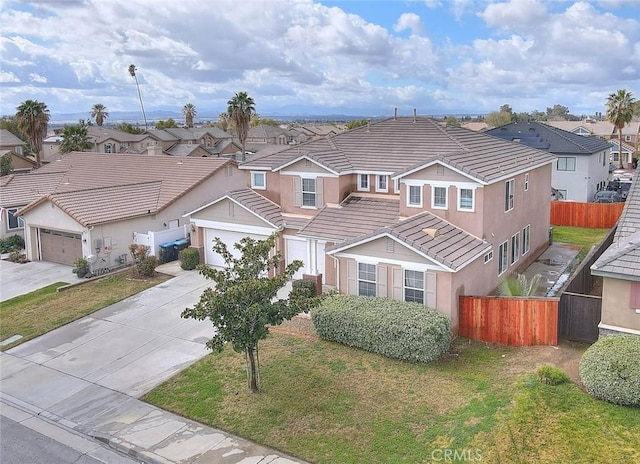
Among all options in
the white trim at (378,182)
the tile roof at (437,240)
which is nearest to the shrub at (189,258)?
the white trim at (378,182)

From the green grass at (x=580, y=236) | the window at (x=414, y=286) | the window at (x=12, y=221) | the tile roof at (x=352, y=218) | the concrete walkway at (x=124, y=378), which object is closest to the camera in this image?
the concrete walkway at (x=124, y=378)

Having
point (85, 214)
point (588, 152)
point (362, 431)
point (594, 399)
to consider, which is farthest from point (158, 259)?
point (588, 152)

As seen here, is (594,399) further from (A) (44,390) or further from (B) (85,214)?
(B) (85,214)

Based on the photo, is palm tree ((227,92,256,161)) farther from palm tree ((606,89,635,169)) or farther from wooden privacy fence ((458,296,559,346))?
wooden privacy fence ((458,296,559,346))

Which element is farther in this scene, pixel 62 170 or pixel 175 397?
pixel 62 170

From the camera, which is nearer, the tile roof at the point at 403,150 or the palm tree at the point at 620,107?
the tile roof at the point at 403,150

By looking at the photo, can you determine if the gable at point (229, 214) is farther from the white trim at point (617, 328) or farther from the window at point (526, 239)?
the white trim at point (617, 328)

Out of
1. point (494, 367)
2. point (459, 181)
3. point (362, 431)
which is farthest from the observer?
point (459, 181)

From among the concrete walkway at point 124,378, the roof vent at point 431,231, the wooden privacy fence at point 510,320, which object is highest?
the roof vent at point 431,231
